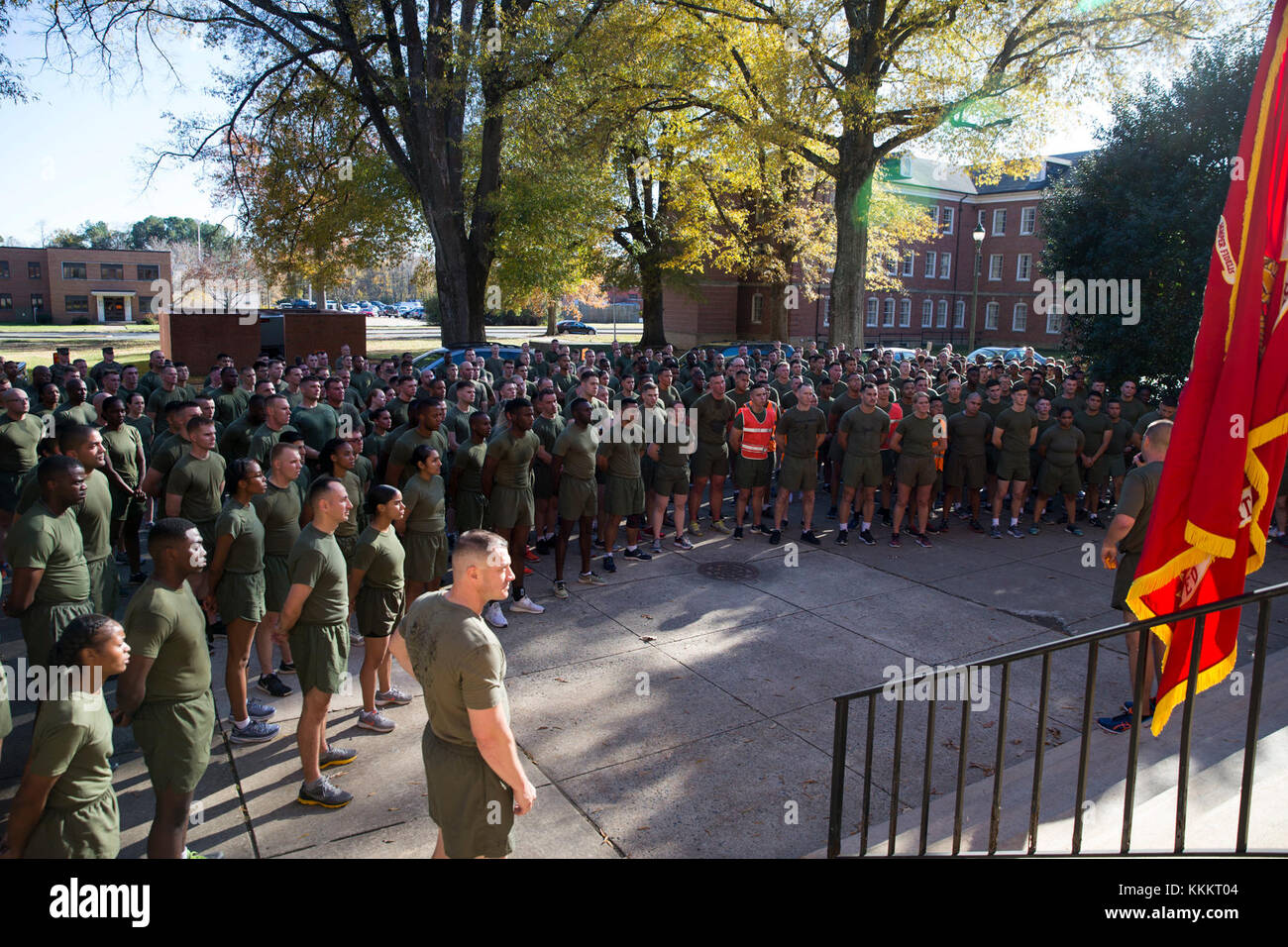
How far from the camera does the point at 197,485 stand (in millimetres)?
6812

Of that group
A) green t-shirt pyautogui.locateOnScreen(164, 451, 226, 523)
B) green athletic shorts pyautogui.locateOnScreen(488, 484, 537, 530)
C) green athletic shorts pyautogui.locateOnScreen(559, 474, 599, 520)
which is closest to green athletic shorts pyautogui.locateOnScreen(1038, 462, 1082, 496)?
green athletic shorts pyautogui.locateOnScreen(559, 474, 599, 520)

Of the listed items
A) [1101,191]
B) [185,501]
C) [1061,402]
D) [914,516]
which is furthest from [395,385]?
[1101,191]

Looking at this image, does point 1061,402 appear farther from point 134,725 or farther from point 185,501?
point 134,725

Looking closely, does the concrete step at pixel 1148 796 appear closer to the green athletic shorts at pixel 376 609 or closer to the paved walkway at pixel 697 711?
the paved walkway at pixel 697 711

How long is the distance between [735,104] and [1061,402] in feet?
41.9

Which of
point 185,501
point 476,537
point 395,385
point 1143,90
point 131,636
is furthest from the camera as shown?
point 1143,90

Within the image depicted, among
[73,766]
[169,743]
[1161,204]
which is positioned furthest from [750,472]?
[1161,204]

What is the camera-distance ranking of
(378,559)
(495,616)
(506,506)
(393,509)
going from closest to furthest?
1. (393,509)
2. (378,559)
3. (495,616)
4. (506,506)

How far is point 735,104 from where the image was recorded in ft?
69.7

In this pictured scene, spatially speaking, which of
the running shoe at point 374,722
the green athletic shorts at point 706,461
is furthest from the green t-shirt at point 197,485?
the green athletic shorts at point 706,461

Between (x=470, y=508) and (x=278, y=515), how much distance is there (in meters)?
2.30

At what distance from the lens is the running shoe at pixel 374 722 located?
5.89 metres

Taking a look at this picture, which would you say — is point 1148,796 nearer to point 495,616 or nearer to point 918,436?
point 495,616

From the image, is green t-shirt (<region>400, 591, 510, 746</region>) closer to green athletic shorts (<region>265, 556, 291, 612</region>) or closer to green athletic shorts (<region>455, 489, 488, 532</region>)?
green athletic shorts (<region>265, 556, 291, 612</region>)
